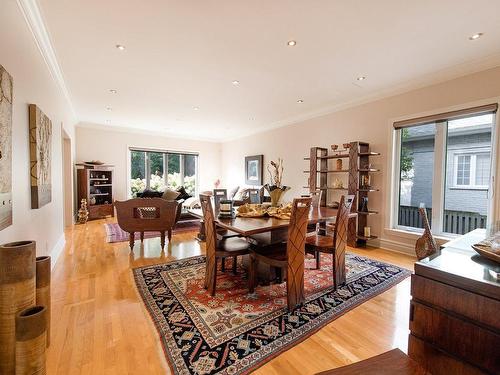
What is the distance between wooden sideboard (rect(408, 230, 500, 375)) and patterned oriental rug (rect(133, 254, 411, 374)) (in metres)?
1.00

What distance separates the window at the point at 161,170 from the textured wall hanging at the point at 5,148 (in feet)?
18.6

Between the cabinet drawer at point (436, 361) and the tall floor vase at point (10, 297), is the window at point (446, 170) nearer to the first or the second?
the cabinet drawer at point (436, 361)

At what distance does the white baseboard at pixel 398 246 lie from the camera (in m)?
3.69

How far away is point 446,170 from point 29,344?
15.5 feet

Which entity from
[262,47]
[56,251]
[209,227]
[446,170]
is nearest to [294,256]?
[209,227]

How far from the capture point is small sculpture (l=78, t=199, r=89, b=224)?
5695mm

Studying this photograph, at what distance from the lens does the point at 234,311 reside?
209cm

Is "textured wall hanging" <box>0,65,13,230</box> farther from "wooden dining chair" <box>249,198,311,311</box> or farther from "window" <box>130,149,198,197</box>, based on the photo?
"window" <box>130,149,198,197</box>

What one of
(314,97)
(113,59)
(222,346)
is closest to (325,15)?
(314,97)

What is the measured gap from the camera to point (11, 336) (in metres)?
1.28

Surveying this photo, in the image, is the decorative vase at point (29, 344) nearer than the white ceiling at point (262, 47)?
Yes

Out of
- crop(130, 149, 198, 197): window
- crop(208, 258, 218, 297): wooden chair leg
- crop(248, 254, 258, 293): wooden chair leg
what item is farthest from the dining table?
crop(130, 149, 198, 197): window

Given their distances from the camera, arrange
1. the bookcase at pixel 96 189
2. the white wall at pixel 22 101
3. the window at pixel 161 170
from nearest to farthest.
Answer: the white wall at pixel 22 101 → the bookcase at pixel 96 189 → the window at pixel 161 170

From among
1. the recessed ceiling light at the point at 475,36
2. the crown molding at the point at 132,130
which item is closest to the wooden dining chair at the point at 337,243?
the recessed ceiling light at the point at 475,36
